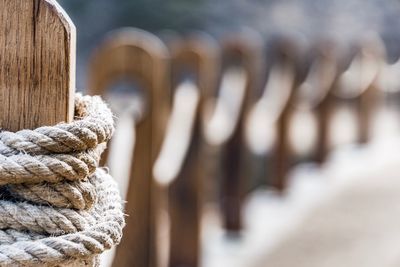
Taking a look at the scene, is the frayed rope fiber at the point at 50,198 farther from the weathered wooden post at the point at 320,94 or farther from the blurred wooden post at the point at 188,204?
the weathered wooden post at the point at 320,94

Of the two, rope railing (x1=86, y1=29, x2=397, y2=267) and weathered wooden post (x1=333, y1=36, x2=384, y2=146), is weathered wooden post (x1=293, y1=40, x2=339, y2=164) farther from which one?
weathered wooden post (x1=333, y1=36, x2=384, y2=146)

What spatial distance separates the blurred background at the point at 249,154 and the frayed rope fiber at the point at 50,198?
3.87 ft

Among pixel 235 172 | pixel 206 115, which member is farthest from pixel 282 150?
pixel 206 115

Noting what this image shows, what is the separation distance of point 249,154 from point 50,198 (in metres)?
3.75

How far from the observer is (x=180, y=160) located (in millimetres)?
3514

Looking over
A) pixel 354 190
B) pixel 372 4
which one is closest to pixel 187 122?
pixel 354 190

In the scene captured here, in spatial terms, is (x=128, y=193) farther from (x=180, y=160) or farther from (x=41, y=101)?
(x=41, y=101)

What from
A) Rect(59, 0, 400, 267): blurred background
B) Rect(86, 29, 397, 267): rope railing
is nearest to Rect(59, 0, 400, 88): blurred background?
Rect(59, 0, 400, 267): blurred background

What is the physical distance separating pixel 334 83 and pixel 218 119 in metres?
2.48

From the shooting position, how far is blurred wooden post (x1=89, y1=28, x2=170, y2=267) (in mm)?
2865

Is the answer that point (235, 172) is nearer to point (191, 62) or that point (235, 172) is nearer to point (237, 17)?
point (191, 62)

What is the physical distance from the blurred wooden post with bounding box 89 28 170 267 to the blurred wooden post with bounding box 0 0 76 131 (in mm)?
1726

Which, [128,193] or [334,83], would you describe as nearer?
[128,193]

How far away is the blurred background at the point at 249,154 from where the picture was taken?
9.62ft
